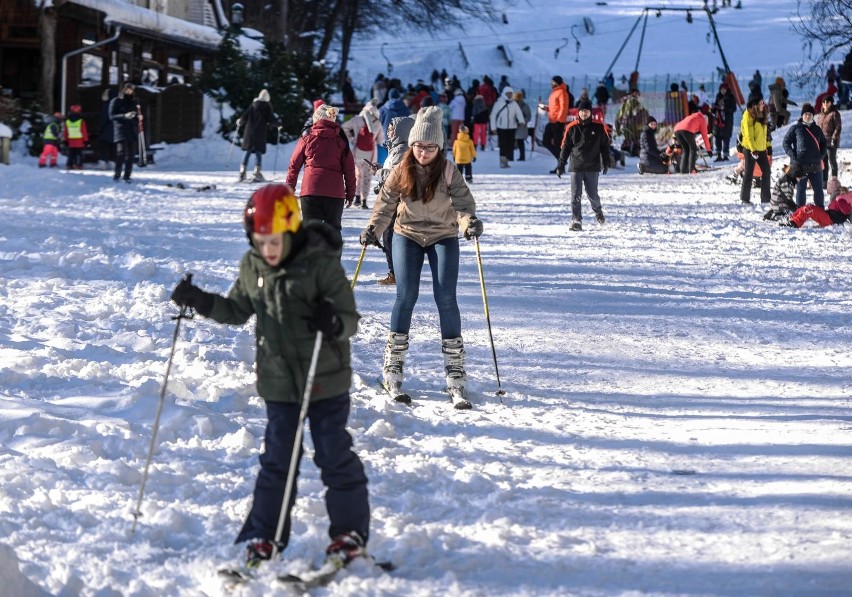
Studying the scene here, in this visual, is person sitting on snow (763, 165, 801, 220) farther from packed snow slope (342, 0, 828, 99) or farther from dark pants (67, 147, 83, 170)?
packed snow slope (342, 0, 828, 99)

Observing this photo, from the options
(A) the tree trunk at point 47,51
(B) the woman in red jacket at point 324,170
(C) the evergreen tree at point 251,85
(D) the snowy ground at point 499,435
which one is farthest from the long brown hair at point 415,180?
(C) the evergreen tree at point 251,85

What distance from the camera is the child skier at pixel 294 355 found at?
4469mm

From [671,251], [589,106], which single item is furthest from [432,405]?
[589,106]

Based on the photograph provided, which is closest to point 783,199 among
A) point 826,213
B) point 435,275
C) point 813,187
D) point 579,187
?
point 813,187

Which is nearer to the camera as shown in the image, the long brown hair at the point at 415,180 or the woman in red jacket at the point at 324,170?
the long brown hair at the point at 415,180

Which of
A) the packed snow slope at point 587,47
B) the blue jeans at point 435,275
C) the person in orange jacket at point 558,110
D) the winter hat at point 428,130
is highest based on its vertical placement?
the packed snow slope at point 587,47

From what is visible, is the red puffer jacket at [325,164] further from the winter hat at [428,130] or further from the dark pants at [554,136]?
the dark pants at [554,136]

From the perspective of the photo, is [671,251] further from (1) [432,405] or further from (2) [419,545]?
(2) [419,545]

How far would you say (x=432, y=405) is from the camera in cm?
Answer: 725

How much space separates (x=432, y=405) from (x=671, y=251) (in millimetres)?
7744

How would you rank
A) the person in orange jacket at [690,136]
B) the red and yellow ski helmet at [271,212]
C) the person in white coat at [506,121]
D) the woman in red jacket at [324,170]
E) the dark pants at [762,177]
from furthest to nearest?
1. the person in white coat at [506,121]
2. the person in orange jacket at [690,136]
3. the dark pants at [762,177]
4. the woman in red jacket at [324,170]
5. the red and yellow ski helmet at [271,212]

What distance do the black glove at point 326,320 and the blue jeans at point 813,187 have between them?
1394cm

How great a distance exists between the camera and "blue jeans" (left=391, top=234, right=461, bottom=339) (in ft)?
24.0

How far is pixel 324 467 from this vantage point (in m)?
4.61
